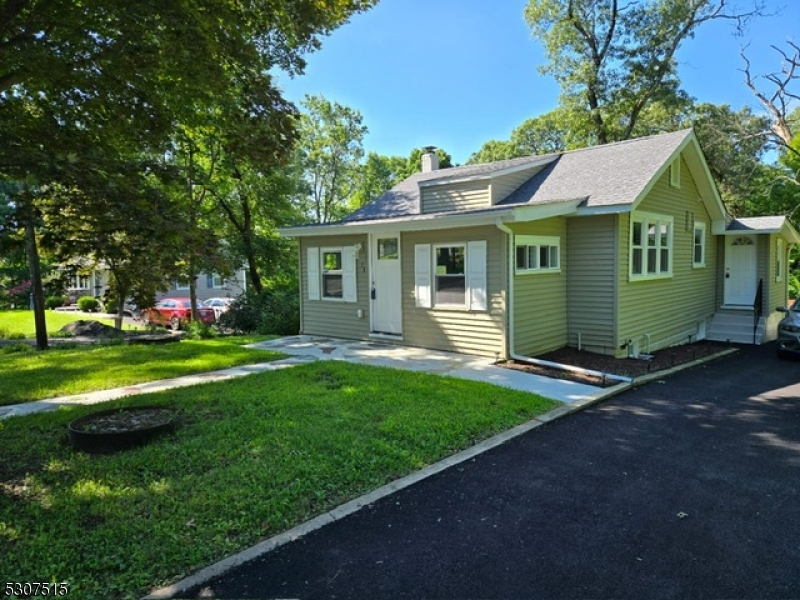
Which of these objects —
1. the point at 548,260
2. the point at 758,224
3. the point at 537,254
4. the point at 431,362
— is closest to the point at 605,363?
the point at 548,260

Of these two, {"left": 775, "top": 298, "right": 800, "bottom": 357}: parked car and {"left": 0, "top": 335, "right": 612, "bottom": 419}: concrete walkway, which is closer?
{"left": 0, "top": 335, "right": 612, "bottom": 419}: concrete walkway

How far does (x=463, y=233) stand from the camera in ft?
31.6

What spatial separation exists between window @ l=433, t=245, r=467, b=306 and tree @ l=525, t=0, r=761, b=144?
1579 centimetres

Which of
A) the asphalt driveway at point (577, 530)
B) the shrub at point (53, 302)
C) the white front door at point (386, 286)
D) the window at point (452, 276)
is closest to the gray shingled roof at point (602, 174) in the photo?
the window at point (452, 276)

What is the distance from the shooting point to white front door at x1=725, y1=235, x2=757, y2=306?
14.1 metres

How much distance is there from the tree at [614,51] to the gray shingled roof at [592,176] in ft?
36.3

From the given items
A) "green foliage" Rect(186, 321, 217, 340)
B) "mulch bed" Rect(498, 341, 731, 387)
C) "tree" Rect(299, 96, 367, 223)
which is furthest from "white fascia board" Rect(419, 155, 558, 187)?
"tree" Rect(299, 96, 367, 223)

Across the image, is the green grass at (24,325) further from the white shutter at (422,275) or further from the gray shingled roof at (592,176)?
the white shutter at (422,275)

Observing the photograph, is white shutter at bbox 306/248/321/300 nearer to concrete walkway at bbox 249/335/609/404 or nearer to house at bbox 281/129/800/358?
house at bbox 281/129/800/358

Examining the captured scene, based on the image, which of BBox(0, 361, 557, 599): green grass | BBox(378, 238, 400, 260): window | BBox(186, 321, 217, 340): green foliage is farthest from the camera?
BBox(186, 321, 217, 340): green foliage

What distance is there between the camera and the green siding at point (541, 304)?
928cm

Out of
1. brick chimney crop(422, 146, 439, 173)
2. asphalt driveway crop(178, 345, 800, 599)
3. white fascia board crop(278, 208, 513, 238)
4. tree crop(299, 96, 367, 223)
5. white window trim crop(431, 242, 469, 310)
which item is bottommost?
asphalt driveway crop(178, 345, 800, 599)

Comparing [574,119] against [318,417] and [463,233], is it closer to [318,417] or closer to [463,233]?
[463,233]

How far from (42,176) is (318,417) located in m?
3.57
